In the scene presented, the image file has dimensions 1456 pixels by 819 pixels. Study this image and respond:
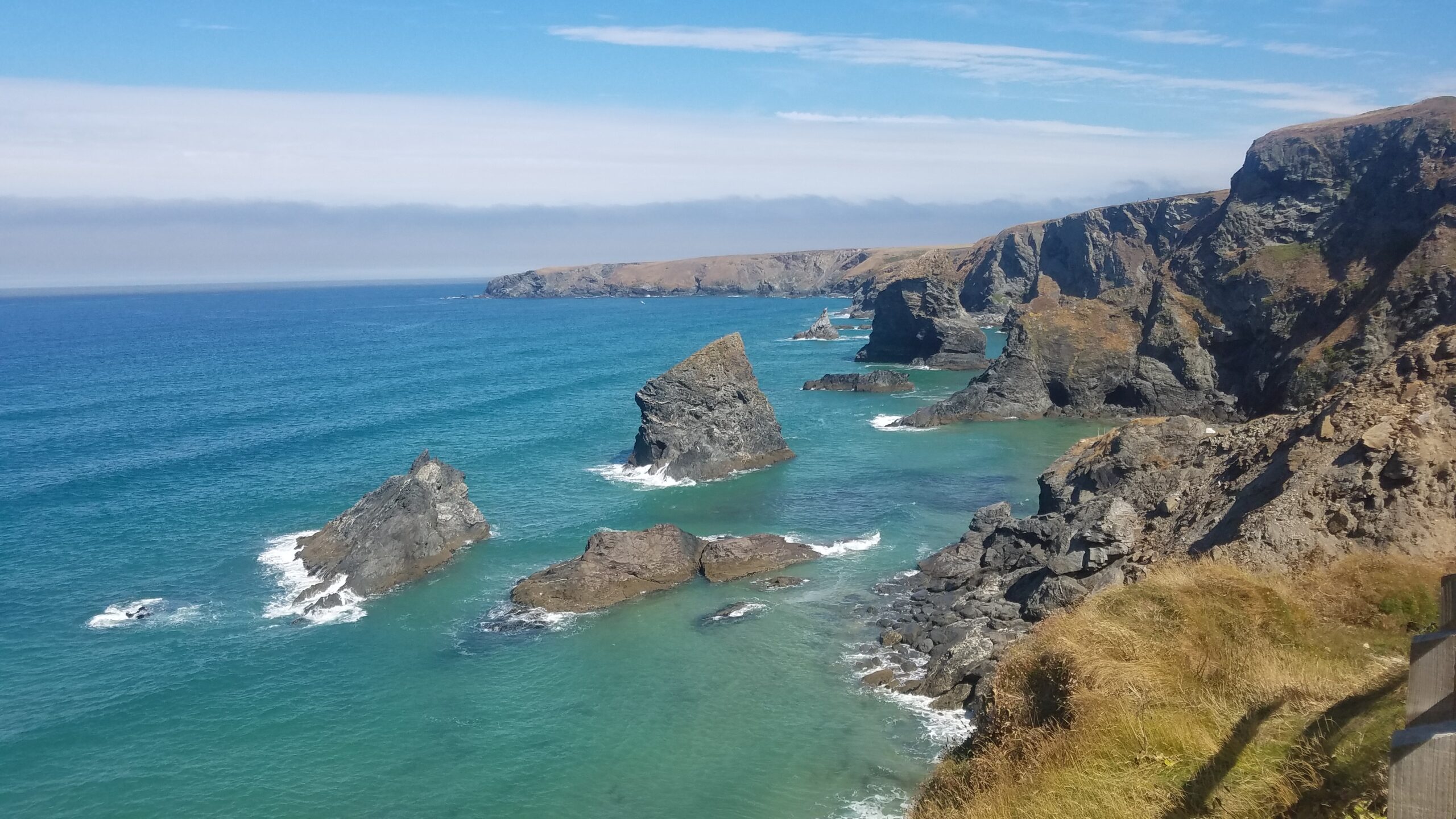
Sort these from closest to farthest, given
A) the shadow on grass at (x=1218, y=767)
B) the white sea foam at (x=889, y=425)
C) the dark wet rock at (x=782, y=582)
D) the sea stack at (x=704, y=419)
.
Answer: the shadow on grass at (x=1218, y=767), the dark wet rock at (x=782, y=582), the sea stack at (x=704, y=419), the white sea foam at (x=889, y=425)

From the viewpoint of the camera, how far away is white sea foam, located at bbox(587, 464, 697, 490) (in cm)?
5731

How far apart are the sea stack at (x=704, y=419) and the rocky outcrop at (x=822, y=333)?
283ft

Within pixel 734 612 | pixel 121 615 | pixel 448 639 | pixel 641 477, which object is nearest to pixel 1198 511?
pixel 734 612

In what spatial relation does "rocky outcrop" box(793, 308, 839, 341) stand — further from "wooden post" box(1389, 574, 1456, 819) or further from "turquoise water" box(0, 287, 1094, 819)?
"wooden post" box(1389, 574, 1456, 819)

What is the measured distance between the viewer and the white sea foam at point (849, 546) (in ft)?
143

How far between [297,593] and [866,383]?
6392 cm

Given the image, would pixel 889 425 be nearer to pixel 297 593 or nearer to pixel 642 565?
pixel 642 565

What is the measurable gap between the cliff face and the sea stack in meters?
19.3

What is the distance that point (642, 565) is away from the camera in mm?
40094

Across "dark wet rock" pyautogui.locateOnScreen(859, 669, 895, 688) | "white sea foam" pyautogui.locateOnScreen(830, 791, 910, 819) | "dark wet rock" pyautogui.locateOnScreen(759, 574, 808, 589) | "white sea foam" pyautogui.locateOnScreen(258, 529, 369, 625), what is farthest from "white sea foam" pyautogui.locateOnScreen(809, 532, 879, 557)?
"white sea foam" pyautogui.locateOnScreen(258, 529, 369, 625)

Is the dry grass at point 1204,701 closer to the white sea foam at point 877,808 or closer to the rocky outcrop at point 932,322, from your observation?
the white sea foam at point 877,808

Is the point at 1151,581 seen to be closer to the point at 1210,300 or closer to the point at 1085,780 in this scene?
the point at 1085,780

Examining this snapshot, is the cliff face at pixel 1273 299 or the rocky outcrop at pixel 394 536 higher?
the cliff face at pixel 1273 299

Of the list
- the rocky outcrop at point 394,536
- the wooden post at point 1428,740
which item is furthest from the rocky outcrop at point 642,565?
the wooden post at point 1428,740
